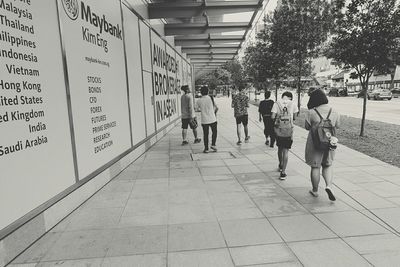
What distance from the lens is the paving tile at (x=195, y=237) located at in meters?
3.49

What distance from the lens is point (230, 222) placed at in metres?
4.09

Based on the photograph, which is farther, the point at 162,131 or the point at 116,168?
the point at 162,131

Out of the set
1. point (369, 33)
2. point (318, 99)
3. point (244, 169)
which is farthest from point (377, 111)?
point (318, 99)

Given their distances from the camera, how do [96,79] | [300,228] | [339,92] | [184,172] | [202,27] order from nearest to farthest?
1. [300,228]
2. [96,79]
3. [184,172]
4. [202,27]
5. [339,92]

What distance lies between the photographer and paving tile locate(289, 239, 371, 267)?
3.07m

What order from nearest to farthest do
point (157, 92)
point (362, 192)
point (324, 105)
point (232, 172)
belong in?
point (324, 105) < point (362, 192) < point (232, 172) < point (157, 92)

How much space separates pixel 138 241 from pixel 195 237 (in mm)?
643

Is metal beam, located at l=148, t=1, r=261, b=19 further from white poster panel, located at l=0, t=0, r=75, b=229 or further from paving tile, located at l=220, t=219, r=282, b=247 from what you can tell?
paving tile, located at l=220, t=219, r=282, b=247

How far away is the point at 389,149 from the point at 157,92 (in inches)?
272

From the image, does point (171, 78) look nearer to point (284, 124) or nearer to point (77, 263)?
point (284, 124)

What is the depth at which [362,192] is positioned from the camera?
16.9 feet

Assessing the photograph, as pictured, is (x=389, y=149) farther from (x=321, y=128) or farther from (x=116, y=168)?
(x=116, y=168)

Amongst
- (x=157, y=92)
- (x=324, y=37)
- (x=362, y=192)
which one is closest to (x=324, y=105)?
(x=362, y=192)

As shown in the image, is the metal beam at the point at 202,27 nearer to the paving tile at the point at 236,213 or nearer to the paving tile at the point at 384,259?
the paving tile at the point at 236,213
